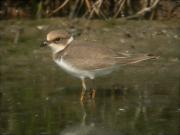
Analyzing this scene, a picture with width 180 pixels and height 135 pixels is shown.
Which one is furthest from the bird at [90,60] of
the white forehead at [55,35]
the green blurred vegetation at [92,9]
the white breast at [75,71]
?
the green blurred vegetation at [92,9]

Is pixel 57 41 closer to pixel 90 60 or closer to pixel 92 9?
pixel 90 60

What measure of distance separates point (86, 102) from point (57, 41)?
1.02 m

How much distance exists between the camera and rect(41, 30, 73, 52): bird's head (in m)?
9.34

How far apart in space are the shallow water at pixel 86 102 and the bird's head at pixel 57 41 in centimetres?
49

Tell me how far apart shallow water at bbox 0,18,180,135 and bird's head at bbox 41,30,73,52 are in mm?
493

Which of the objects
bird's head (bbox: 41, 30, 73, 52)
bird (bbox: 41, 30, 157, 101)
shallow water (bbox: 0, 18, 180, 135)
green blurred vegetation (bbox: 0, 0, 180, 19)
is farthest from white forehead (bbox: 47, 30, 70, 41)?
green blurred vegetation (bbox: 0, 0, 180, 19)

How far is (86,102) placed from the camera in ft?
28.7

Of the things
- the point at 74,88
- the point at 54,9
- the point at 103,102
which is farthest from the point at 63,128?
the point at 54,9

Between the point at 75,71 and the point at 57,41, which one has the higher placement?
the point at 57,41

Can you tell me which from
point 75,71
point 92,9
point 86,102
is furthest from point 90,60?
point 92,9

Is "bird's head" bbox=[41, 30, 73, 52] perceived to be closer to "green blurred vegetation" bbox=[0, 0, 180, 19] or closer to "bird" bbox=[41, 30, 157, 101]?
"bird" bbox=[41, 30, 157, 101]

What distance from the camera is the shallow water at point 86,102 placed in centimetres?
759

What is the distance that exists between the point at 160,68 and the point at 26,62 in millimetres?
1851

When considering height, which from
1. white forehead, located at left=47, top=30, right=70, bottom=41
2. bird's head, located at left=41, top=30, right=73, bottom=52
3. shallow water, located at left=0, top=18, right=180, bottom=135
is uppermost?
white forehead, located at left=47, top=30, right=70, bottom=41
